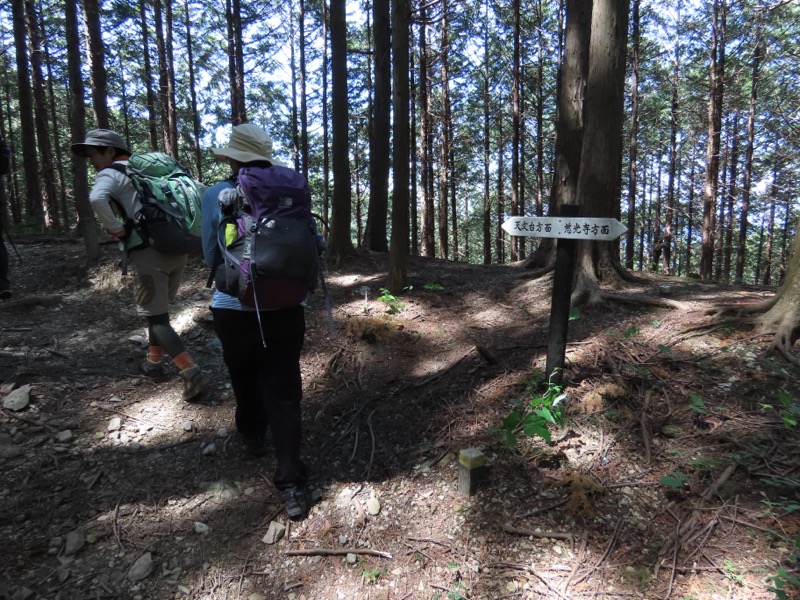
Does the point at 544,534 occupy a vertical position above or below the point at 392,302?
below

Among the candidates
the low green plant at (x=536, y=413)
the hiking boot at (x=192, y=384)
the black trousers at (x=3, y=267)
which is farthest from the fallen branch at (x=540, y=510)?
the black trousers at (x=3, y=267)

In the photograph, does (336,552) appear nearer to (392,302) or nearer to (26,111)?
(392,302)

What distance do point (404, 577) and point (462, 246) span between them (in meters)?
45.1

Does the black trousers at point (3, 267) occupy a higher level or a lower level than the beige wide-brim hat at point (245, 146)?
lower

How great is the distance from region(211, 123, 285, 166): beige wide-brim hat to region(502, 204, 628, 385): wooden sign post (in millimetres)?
1742

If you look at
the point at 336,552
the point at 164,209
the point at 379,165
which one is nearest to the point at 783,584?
the point at 336,552

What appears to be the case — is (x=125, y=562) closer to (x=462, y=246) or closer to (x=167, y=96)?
(x=167, y=96)

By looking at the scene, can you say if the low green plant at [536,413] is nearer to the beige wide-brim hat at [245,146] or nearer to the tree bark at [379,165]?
the beige wide-brim hat at [245,146]

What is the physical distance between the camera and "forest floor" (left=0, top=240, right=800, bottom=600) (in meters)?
2.19

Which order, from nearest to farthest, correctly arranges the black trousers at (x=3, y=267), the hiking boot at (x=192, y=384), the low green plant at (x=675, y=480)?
the low green plant at (x=675, y=480) → the hiking boot at (x=192, y=384) → the black trousers at (x=3, y=267)

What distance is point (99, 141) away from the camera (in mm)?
3557

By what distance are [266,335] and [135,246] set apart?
1.78 metres

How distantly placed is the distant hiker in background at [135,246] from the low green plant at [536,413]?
8.67 ft

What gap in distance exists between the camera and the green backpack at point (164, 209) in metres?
3.50
